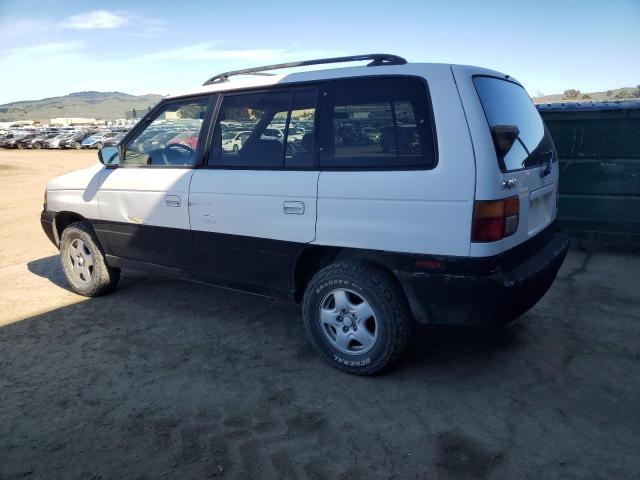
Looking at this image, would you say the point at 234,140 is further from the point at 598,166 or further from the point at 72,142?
the point at 72,142

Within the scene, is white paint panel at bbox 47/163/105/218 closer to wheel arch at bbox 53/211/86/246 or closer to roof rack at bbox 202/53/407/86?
wheel arch at bbox 53/211/86/246

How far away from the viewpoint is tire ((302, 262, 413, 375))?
2.96 metres

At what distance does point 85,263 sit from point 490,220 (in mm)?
3834

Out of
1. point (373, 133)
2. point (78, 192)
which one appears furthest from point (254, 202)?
point (78, 192)

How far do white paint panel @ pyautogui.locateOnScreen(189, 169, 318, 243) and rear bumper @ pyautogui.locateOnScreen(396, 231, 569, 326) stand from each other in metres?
0.76

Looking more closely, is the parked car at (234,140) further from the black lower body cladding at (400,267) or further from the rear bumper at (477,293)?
the rear bumper at (477,293)

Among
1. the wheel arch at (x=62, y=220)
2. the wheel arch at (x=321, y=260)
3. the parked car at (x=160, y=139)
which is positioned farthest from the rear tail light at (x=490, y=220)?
the wheel arch at (x=62, y=220)

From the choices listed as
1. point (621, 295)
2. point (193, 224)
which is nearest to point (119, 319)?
point (193, 224)

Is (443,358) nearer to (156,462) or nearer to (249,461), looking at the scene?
(249,461)

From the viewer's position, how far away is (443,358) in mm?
3428

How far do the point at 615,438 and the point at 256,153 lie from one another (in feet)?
8.76

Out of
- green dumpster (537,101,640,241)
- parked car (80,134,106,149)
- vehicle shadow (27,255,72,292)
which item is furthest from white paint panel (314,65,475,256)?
parked car (80,134,106,149)

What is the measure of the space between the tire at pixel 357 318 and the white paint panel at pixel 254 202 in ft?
1.15

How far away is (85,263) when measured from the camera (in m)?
4.77
